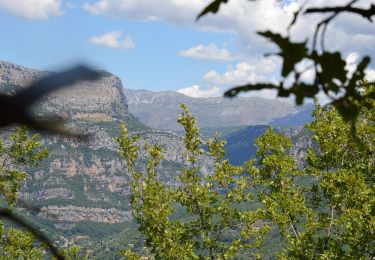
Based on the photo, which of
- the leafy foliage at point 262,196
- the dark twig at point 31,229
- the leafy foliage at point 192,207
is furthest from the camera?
the leafy foliage at point 192,207

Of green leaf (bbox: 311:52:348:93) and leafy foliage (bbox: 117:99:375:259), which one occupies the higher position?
green leaf (bbox: 311:52:348:93)

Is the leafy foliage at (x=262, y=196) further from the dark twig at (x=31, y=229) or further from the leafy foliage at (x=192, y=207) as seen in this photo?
the dark twig at (x=31, y=229)

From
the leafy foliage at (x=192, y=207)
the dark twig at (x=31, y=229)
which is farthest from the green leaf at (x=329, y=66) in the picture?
the leafy foliage at (x=192, y=207)

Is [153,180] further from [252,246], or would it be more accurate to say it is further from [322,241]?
[322,241]

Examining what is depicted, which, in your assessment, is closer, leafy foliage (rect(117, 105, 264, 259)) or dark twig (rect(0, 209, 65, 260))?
dark twig (rect(0, 209, 65, 260))

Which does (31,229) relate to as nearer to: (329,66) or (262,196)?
(329,66)

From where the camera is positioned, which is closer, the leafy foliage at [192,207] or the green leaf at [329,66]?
the green leaf at [329,66]

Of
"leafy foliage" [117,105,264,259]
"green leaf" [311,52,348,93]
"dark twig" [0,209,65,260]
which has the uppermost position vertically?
"green leaf" [311,52,348,93]

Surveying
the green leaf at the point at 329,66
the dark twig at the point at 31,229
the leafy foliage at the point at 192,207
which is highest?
the green leaf at the point at 329,66

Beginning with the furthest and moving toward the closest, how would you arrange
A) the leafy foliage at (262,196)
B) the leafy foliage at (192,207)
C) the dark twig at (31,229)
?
the leafy foliage at (192,207) → the leafy foliage at (262,196) → the dark twig at (31,229)

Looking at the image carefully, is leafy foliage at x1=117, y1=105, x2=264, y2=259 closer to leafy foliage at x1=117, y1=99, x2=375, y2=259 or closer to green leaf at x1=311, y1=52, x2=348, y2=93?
leafy foliage at x1=117, y1=99, x2=375, y2=259

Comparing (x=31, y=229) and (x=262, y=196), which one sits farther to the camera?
(x=262, y=196)

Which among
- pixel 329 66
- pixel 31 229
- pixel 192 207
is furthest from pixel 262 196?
pixel 31 229

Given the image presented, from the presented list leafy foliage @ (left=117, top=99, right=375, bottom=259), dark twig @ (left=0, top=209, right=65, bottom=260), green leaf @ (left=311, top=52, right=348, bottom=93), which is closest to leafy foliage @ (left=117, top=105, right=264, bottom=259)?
leafy foliage @ (left=117, top=99, right=375, bottom=259)
